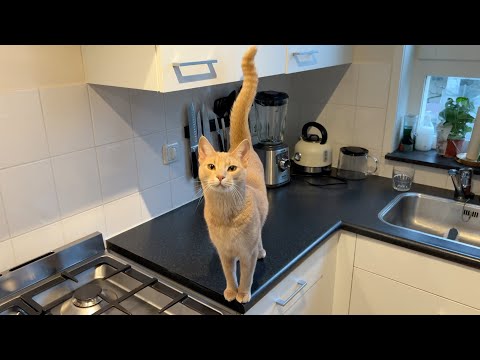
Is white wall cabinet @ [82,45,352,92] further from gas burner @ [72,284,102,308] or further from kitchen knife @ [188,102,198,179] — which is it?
gas burner @ [72,284,102,308]

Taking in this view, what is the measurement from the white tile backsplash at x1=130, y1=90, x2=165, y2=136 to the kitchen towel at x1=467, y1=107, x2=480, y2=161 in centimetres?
132

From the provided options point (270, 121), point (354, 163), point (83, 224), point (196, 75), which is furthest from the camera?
point (354, 163)

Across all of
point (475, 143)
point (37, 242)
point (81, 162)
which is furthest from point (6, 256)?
point (475, 143)

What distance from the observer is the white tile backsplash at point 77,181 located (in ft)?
4.00

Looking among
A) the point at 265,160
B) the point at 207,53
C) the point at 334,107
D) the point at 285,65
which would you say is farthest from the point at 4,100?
the point at 334,107

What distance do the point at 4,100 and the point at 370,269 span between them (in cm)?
137

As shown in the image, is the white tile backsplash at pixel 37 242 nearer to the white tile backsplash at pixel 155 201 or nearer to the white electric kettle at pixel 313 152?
the white tile backsplash at pixel 155 201

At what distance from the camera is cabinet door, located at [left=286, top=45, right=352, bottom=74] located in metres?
1.45

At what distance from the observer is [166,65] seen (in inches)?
40.3

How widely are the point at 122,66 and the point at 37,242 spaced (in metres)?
0.60

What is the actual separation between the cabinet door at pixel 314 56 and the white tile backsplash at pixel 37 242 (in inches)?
38.1

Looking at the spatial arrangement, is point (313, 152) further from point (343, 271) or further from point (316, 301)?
point (316, 301)

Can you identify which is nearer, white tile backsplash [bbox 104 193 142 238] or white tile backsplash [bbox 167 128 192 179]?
white tile backsplash [bbox 104 193 142 238]

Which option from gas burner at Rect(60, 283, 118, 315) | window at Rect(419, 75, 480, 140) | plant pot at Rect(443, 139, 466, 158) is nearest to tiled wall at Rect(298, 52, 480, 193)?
plant pot at Rect(443, 139, 466, 158)
